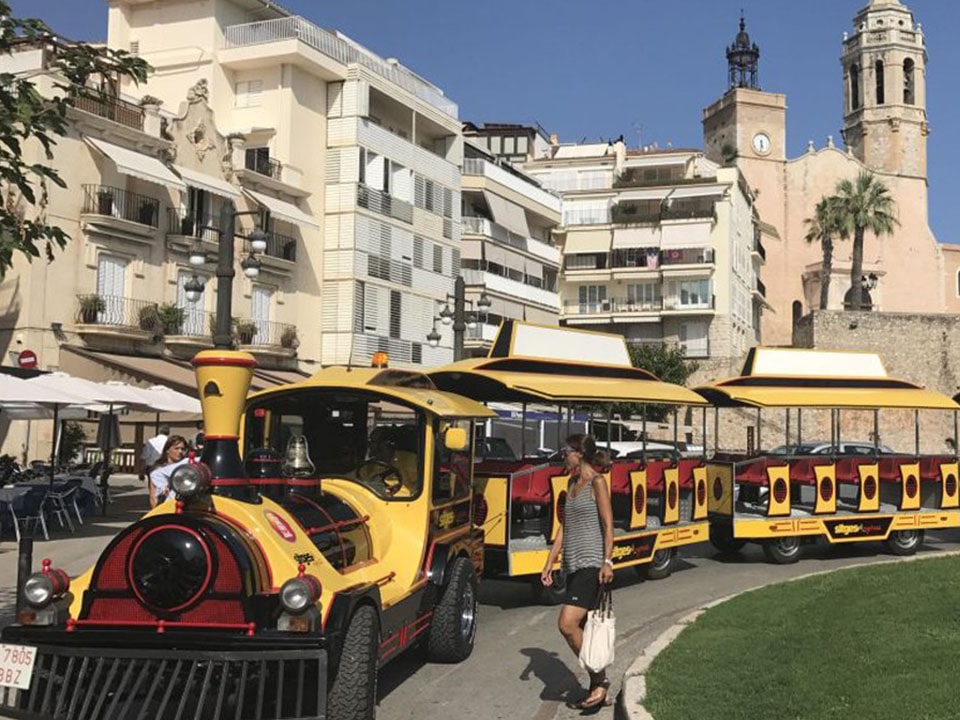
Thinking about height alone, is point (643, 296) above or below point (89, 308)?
above

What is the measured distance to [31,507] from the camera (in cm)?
1627

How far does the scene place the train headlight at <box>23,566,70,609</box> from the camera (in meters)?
5.65

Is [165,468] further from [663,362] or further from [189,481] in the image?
[663,362]

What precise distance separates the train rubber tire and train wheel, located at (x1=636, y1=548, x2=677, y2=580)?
5.32m

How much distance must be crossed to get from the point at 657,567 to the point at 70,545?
28.7 ft

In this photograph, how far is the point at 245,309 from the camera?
33.7m

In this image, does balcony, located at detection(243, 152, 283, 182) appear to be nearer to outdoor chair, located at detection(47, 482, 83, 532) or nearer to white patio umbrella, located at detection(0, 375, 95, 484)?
outdoor chair, located at detection(47, 482, 83, 532)

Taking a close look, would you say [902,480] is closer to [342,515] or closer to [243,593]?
[342,515]

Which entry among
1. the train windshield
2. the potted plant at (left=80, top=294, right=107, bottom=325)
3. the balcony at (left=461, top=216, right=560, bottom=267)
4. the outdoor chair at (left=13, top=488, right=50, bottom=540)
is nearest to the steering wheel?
the train windshield

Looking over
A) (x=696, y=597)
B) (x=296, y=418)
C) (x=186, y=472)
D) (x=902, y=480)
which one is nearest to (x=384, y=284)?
(x=902, y=480)

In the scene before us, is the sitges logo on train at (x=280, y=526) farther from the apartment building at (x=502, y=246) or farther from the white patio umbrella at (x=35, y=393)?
the apartment building at (x=502, y=246)

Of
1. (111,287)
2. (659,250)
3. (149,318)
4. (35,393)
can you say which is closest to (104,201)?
(111,287)

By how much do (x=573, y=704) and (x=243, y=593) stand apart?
8.85ft

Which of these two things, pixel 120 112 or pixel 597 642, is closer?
pixel 597 642
